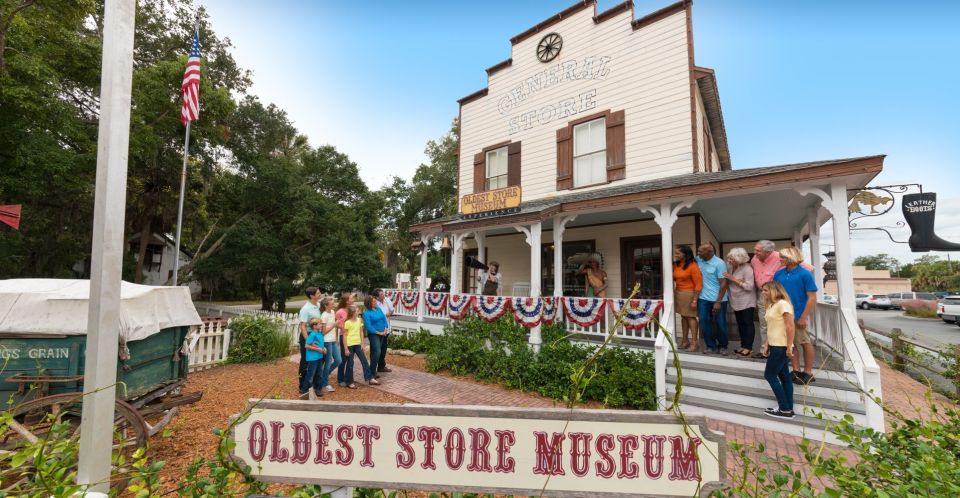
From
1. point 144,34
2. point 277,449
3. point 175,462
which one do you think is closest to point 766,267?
point 277,449

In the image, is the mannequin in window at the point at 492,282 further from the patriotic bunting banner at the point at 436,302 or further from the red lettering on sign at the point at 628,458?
the red lettering on sign at the point at 628,458

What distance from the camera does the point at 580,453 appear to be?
1.57 metres

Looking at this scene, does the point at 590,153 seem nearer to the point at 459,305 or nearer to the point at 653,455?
the point at 459,305

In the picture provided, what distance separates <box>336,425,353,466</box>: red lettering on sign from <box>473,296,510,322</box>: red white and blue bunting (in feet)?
23.1

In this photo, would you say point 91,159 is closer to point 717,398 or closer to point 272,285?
point 272,285

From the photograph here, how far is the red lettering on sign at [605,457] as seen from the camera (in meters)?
1.54

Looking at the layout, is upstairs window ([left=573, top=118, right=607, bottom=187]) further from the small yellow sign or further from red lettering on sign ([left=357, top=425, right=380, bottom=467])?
red lettering on sign ([left=357, top=425, right=380, bottom=467])

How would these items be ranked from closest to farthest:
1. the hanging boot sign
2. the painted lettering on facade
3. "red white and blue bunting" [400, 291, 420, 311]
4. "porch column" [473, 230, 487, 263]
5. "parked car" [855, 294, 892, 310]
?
the hanging boot sign
the painted lettering on facade
"red white and blue bunting" [400, 291, 420, 311]
"porch column" [473, 230, 487, 263]
"parked car" [855, 294, 892, 310]

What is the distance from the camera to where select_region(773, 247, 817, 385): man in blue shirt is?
5074mm

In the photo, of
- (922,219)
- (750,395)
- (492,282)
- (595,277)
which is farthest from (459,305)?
(922,219)

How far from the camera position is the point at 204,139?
1845cm

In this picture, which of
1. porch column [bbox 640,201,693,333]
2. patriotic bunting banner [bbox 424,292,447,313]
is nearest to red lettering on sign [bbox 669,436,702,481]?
porch column [bbox 640,201,693,333]

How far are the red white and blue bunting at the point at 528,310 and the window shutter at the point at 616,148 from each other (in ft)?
14.6

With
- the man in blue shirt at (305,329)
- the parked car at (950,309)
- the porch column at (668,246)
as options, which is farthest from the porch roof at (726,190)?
the parked car at (950,309)
